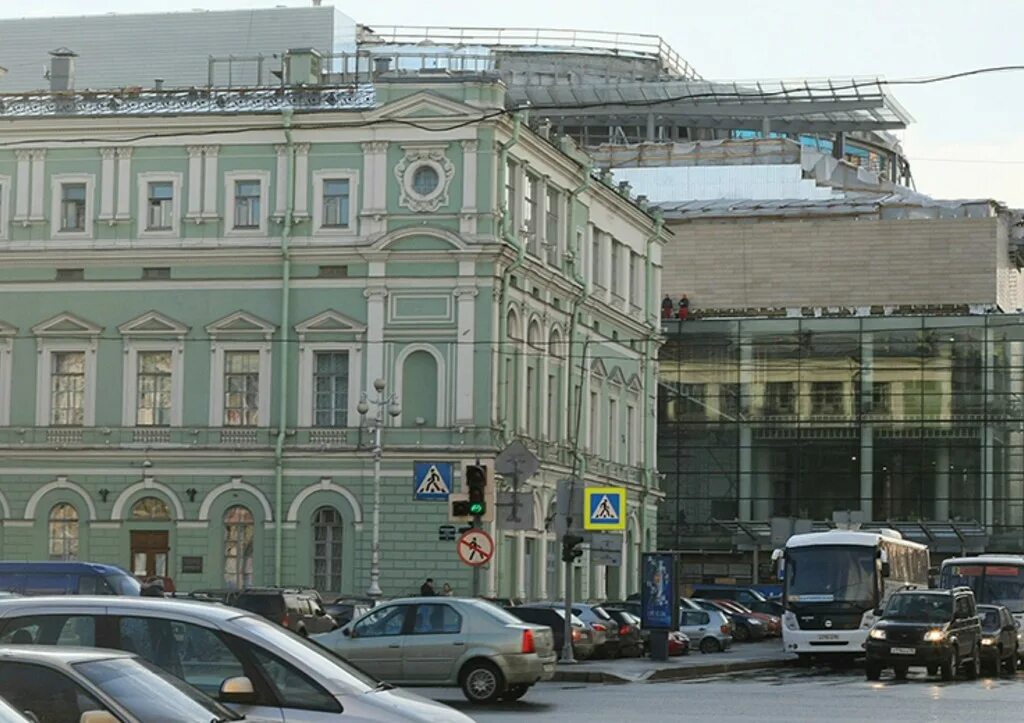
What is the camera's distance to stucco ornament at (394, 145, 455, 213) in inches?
2254

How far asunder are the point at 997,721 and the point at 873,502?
6551 cm

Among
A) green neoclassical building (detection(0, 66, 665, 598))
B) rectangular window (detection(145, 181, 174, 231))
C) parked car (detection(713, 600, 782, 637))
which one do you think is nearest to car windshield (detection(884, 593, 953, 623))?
green neoclassical building (detection(0, 66, 665, 598))

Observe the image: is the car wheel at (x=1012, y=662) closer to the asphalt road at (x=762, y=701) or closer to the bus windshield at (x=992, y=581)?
the asphalt road at (x=762, y=701)

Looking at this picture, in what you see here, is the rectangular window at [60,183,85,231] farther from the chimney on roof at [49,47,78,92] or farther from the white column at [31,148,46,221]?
the chimney on roof at [49,47,78,92]

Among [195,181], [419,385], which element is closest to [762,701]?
[419,385]

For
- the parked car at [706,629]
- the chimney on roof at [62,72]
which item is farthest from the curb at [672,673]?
the chimney on roof at [62,72]

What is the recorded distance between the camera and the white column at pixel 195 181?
192 ft

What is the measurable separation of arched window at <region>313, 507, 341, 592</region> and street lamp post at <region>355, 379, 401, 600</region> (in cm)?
132

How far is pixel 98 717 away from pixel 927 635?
2756 centimetres

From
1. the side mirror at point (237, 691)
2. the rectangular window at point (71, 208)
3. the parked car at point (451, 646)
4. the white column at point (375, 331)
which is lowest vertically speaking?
the parked car at point (451, 646)

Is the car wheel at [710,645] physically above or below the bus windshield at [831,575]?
below

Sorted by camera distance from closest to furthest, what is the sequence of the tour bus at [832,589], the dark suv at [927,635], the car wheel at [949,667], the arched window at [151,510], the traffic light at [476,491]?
the traffic light at [476,491] → the dark suv at [927,635] → the car wheel at [949,667] → the tour bus at [832,589] → the arched window at [151,510]

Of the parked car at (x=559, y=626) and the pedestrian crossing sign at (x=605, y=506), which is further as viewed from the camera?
the pedestrian crossing sign at (x=605, y=506)

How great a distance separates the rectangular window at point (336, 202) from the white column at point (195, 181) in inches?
137
